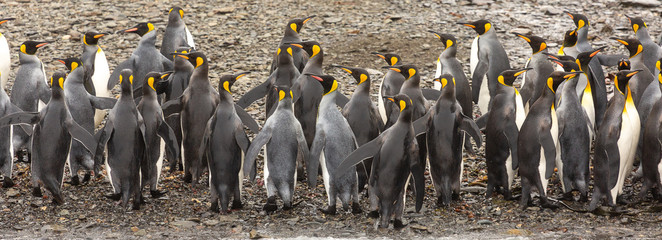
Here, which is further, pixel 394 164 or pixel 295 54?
pixel 295 54

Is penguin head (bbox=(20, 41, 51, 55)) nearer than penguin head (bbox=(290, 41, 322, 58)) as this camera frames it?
No

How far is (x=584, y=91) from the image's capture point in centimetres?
776

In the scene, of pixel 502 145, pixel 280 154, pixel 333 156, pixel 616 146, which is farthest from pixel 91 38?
pixel 616 146

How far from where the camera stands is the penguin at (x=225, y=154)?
21.5 feet

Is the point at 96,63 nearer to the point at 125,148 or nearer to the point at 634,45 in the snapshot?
the point at 125,148

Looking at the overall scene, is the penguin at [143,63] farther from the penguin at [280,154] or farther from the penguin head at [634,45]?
the penguin head at [634,45]

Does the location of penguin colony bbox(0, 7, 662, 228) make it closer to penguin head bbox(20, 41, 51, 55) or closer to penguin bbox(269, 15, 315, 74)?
penguin head bbox(20, 41, 51, 55)

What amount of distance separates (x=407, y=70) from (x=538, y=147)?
1.37 meters

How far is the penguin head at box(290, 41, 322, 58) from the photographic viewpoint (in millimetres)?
7875

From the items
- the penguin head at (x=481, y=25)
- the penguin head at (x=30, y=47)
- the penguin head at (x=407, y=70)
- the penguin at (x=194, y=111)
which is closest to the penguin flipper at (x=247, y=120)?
the penguin at (x=194, y=111)

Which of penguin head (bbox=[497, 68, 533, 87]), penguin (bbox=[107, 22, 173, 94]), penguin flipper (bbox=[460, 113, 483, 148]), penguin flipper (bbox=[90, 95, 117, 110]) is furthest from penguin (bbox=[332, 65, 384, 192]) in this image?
penguin (bbox=[107, 22, 173, 94])

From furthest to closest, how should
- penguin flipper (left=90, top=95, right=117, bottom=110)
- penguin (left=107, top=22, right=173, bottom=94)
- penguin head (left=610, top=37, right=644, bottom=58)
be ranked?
1. penguin (left=107, top=22, right=173, bottom=94)
2. penguin head (left=610, top=37, right=644, bottom=58)
3. penguin flipper (left=90, top=95, right=117, bottom=110)

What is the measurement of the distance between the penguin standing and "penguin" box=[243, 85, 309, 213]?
134 mm

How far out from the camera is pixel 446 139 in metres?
6.73
